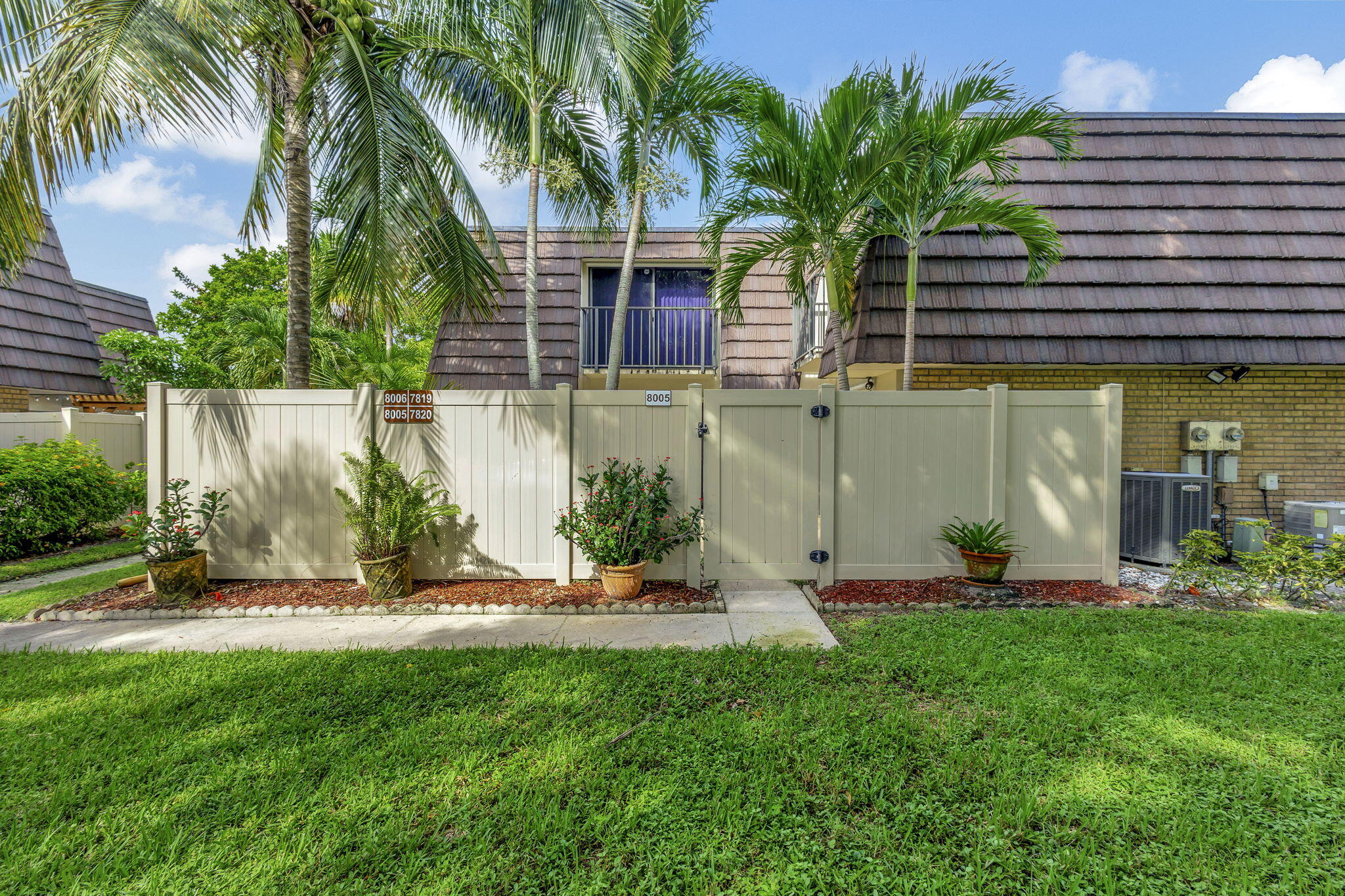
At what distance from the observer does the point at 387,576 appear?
481cm

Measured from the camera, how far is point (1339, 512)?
19.7 ft

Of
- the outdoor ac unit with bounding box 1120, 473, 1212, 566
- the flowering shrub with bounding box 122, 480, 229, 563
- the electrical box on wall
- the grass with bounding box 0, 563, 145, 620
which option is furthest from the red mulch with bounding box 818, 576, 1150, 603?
the grass with bounding box 0, 563, 145, 620

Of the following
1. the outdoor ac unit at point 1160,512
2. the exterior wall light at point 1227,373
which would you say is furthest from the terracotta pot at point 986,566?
the exterior wall light at point 1227,373

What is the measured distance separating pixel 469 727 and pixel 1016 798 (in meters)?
2.45

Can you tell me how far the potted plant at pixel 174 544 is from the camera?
4680mm

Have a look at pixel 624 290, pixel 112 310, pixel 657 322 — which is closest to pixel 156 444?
pixel 624 290

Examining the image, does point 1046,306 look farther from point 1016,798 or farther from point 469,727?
point 469,727

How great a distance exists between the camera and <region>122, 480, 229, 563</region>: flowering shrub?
4.71 meters

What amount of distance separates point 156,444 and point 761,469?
5747 mm

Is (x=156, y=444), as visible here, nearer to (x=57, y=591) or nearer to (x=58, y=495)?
(x=57, y=591)

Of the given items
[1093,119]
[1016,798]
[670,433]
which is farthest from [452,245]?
[1093,119]

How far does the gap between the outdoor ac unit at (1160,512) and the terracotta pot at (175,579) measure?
9.19m

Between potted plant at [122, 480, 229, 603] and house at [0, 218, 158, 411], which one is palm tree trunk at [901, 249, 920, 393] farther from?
house at [0, 218, 158, 411]

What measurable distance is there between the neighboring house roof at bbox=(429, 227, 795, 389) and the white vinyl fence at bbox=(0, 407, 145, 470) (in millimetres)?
4438
